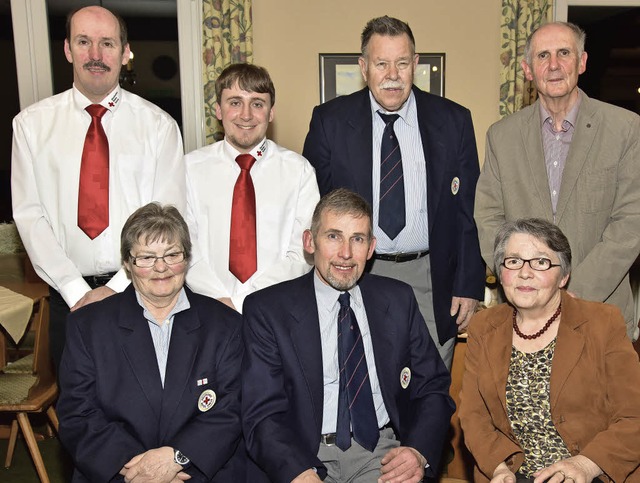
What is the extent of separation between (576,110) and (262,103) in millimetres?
1306

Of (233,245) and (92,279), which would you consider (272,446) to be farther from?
(92,279)

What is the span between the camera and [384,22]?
9.56ft

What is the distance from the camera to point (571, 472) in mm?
2160

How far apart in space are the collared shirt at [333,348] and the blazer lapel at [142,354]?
0.58 metres

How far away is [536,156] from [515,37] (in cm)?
316

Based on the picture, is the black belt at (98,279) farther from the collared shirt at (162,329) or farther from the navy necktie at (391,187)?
the navy necktie at (391,187)

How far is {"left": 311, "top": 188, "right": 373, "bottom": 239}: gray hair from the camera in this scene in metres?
2.46

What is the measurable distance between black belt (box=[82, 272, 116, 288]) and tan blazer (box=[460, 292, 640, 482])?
1552mm

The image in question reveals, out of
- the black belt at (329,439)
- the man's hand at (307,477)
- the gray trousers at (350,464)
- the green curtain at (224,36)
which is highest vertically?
the green curtain at (224,36)

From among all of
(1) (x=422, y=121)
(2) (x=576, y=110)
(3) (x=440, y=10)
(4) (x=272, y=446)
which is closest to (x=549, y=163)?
(2) (x=576, y=110)

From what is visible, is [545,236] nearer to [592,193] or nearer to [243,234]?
[592,193]

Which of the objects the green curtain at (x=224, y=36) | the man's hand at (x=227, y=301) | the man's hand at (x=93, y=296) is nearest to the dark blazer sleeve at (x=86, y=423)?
the man's hand at (x=93, y=296)

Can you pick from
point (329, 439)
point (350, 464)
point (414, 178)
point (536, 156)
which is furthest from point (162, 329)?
point (536, 156)

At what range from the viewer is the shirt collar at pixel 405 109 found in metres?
3.05
